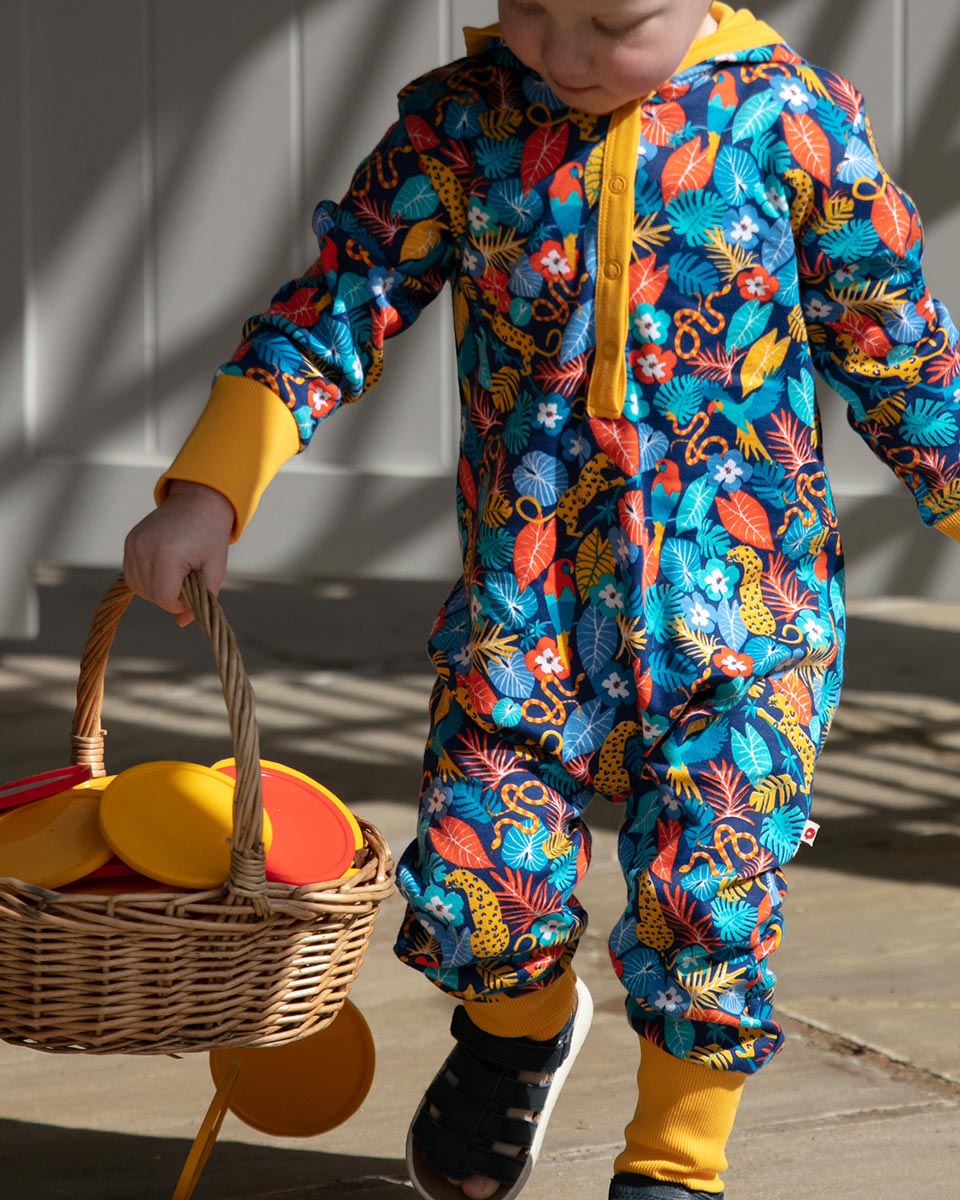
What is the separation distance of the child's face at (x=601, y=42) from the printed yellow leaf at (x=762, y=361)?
30 centimetres

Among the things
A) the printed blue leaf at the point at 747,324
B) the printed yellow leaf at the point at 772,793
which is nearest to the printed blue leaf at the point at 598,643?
the printed yellow leaf at the point at 772,793

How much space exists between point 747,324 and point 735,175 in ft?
0.52

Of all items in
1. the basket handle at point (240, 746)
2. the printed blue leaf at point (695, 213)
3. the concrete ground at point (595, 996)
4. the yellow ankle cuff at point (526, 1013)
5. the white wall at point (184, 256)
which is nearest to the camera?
the basket handle at point (240, 746)

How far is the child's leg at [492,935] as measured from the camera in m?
2.06

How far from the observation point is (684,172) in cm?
198

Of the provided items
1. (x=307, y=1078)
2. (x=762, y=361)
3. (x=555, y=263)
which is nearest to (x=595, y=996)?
(x=307, y=1078)

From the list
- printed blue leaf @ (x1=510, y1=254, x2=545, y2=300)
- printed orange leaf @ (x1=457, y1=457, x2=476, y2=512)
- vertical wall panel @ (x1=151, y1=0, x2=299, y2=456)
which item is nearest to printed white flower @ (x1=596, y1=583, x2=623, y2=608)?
printed orange leaf @ (x1=457, y1=457, x2=476, y2=512)

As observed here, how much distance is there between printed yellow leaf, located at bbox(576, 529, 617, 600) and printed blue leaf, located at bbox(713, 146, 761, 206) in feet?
1.28

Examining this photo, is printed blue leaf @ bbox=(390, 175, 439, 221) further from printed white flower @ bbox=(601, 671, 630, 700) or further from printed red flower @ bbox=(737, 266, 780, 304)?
printed white flower @ bbox=(601, 671, 630, 700)

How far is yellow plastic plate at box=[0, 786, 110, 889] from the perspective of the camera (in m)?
1.97

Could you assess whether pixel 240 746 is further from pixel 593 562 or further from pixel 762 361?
pixel 762 361

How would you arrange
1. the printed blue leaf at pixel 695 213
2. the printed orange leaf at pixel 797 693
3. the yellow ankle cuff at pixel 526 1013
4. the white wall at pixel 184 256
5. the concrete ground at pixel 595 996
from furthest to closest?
the white wall at pixel 184 256
the concrete ground at pixel 595 996
the yellow ankle cuff at pixel 526 1013
the printed orange leaf at pixel 797 693
the printed blue leaf at pixel 695 213

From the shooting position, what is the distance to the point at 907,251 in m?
2.05

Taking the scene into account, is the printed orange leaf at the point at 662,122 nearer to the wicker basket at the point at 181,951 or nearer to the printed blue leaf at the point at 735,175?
the printed blue leaf at the point at 735,175
